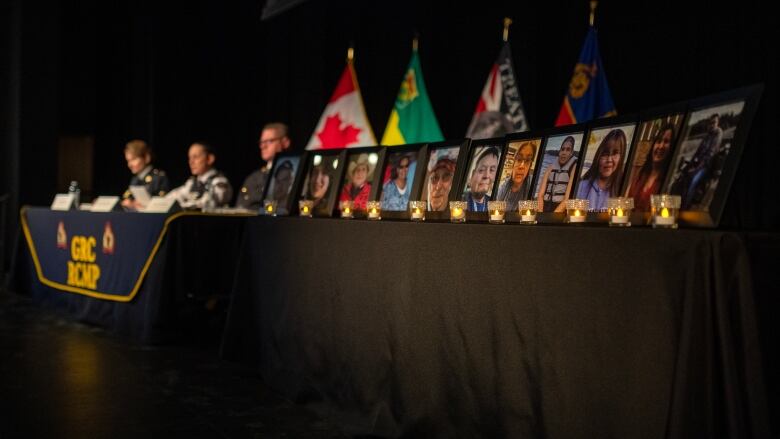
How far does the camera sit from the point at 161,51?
8.13 meters

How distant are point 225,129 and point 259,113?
0.44 m

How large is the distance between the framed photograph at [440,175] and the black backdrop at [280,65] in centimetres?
214

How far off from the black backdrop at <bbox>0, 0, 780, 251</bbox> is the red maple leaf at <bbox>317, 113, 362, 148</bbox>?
1.55 feet

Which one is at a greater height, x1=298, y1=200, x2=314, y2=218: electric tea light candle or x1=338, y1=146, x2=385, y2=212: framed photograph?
x1=338, y1=146, x2=385, y2=212: framed photograph

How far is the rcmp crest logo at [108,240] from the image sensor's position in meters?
4.12

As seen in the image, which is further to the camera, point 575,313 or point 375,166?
point 375,166

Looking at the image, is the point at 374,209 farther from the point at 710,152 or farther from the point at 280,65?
the point at 280,65

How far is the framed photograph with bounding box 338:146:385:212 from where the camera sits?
8.50 feet

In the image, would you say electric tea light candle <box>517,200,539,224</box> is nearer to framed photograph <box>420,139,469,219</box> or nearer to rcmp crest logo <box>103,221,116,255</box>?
framed photograph <box>420,139,469,219</box>

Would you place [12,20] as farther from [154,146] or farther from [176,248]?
[176,248]

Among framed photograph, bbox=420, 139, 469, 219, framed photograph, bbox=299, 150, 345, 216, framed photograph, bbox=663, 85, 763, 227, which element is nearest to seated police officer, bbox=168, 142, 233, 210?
framed photograph, bbox=299, 150, 345, 216

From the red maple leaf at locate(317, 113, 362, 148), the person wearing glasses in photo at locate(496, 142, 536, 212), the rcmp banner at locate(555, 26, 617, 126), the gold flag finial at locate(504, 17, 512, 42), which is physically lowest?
the person wearing glasses in photo at locate(496, 142, 536, 212)

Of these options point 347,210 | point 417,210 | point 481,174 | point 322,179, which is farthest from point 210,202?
point 481,174

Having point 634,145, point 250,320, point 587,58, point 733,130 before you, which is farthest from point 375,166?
point 587,58
